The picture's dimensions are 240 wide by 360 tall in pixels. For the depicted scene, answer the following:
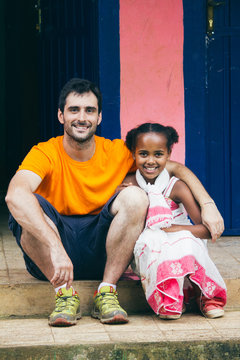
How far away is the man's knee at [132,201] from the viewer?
3266 mm

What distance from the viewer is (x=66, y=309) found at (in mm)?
3215

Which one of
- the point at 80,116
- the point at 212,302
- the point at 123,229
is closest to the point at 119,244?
the point at 123,229

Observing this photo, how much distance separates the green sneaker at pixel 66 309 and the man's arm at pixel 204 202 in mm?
834

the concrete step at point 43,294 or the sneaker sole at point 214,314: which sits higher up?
the concrete step at point 43,294

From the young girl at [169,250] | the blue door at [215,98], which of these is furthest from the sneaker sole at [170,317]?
the blue door at [215,98]

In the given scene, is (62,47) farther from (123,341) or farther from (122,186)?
(123,341)

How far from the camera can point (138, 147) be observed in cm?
361

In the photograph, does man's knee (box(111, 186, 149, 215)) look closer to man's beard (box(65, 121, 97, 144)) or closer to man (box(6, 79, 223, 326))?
man (box(6, 79, 223, 326))

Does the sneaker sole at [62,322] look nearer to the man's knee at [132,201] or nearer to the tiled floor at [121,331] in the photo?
the tiled floor at [121,331]

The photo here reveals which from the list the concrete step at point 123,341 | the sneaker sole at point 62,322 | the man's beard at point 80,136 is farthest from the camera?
the man's beard at point 80,136

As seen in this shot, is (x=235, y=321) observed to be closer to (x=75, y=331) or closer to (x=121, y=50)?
(x=75, y=331)

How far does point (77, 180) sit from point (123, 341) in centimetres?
100

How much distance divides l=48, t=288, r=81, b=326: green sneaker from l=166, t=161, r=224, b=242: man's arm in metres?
0.83

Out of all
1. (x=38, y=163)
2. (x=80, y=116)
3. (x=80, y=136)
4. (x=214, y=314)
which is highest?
(x=80, y=116)
